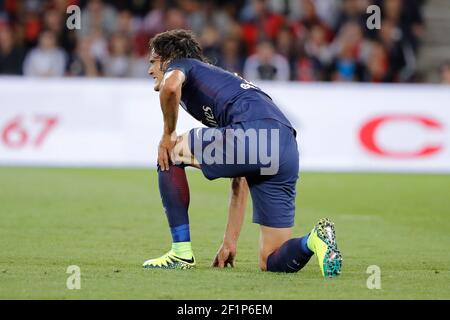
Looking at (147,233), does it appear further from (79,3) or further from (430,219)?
(79,3)

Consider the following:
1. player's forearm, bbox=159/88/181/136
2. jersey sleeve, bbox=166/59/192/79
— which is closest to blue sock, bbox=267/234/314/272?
player's forearm, bbox=159/88/181/136

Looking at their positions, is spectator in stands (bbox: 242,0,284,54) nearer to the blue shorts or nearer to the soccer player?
the soccer player

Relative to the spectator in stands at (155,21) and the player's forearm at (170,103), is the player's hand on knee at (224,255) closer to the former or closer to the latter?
the player's forearm at (170,103)

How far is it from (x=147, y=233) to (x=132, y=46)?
10.3 meters

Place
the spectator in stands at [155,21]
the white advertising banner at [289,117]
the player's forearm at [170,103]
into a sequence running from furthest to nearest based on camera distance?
the spectator in stands at [155,21] → the white advertising banner at [289,117] → the player's forearm at [170,103]

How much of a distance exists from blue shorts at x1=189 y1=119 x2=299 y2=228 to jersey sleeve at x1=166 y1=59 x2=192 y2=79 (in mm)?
440

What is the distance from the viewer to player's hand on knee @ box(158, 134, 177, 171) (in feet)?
23.2

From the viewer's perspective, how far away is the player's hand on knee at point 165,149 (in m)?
7.08

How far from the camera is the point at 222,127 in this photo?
23.7 feet

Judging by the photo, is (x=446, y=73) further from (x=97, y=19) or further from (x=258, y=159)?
(x=258, y=159)

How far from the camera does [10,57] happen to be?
18219 millimetres

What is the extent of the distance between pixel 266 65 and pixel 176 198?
11.4m

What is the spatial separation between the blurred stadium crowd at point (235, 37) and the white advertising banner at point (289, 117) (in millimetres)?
1802

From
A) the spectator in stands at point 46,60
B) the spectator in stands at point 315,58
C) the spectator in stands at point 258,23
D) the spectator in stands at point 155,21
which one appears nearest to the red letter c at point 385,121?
the spectator in stands at point 315,58
